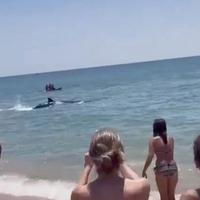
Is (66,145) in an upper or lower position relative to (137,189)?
upper

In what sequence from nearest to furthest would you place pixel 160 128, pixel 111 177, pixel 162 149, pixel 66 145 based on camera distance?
1. pixel 111 177
2. pixel 160 128
3. pixel 162 149
4. pixel 66 145

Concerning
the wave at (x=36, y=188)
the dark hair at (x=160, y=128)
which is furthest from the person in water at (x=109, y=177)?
the wave at (x=36, y=188)

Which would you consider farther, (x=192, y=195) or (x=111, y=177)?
(x=111, y=177)

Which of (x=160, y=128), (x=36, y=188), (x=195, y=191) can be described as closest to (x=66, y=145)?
(x=36, y=188)

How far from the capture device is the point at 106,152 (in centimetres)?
308

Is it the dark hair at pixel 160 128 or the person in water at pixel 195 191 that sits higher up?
the dark hair at pixel 160 128

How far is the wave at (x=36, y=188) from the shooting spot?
9.97 m

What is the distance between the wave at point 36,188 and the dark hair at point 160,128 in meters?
3.37

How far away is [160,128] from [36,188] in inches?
189

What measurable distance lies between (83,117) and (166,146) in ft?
66.9

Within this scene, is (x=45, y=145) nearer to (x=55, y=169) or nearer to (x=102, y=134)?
(x=55, y=169)

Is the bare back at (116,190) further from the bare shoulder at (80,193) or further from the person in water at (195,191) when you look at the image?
the person in water at (195,191)

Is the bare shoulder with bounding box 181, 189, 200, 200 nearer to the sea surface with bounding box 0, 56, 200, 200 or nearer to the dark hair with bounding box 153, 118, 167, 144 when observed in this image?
the dark hair with bounding box 153, 118, 167, 144

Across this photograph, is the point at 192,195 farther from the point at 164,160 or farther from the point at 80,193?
the point at 164,160
